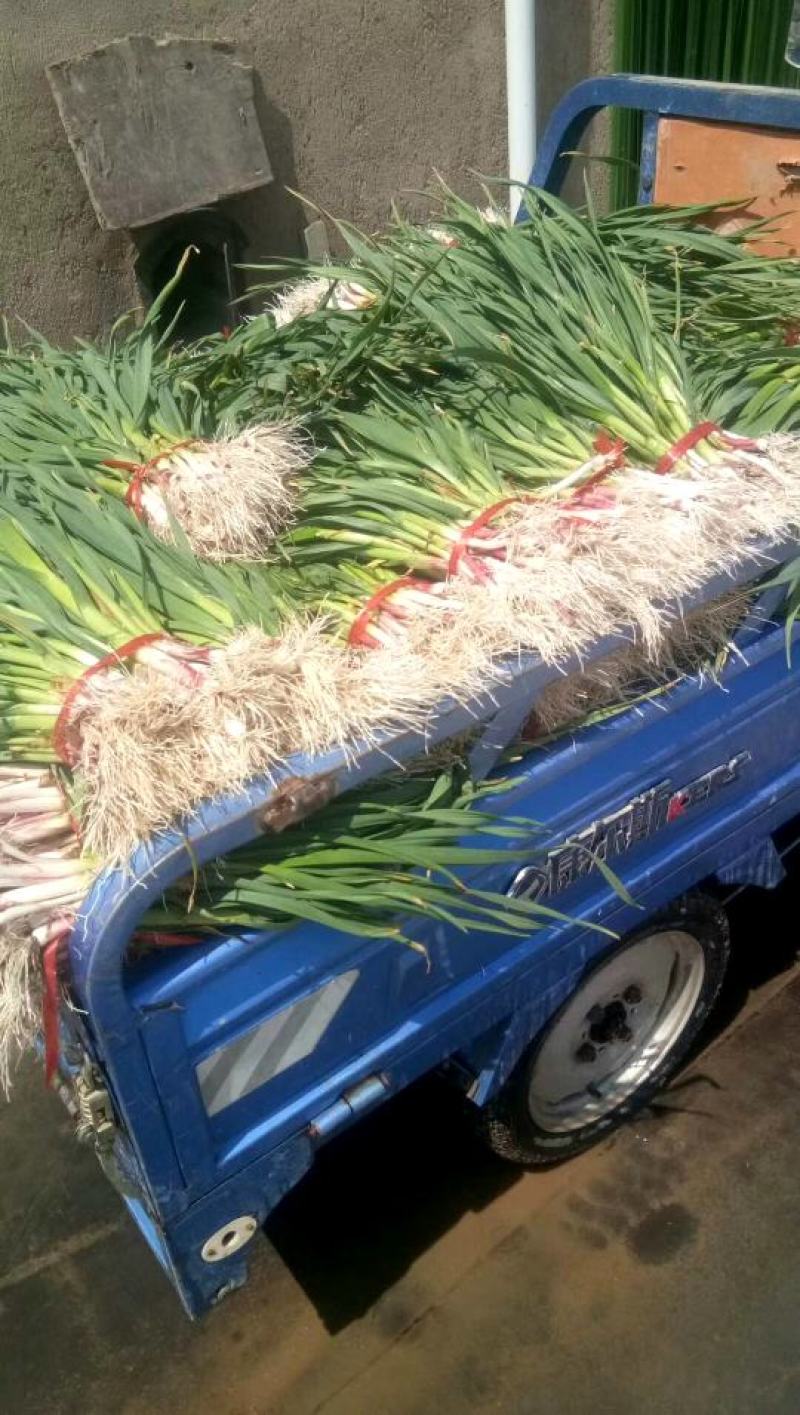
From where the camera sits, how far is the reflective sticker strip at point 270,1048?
1699mm

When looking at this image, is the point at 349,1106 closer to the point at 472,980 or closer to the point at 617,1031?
the point at 472,980

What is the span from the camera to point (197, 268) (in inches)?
200

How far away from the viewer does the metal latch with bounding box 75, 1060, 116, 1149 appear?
1.70 m

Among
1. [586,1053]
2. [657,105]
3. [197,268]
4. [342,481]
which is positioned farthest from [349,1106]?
[197,268]

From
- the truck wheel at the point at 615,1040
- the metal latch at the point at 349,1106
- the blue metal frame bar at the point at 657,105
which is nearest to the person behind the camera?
the metal latch at the point at 349,1106

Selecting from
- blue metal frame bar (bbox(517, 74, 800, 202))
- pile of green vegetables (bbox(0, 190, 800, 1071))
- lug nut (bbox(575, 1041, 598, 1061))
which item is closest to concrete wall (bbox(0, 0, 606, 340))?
blue metal frame bar (bbox(517, 74, 800, 202))

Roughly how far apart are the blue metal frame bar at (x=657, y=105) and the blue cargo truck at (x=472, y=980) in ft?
5.11

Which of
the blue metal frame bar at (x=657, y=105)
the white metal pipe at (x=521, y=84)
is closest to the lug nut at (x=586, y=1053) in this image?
the blue metal frame bar at (x=657, y=105)

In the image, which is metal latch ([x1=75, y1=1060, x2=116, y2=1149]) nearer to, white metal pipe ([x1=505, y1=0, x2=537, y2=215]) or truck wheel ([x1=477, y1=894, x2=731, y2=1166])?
truck wheel ([x1=477, y1=894, x2=731, y2=1166])

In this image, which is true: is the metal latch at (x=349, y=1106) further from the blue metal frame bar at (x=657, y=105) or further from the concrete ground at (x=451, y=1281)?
the blue metal frame bar at (x=657, y=105)

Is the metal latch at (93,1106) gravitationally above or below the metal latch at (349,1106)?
above

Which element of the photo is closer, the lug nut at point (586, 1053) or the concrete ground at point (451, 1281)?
the concrete ground at point (451, 1281)

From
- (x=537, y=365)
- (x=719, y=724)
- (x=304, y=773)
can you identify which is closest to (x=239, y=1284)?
(x=304, y=773)

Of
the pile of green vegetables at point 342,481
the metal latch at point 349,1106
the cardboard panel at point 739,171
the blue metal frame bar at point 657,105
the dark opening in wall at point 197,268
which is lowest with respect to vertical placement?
the metal latch at point 349,1106
